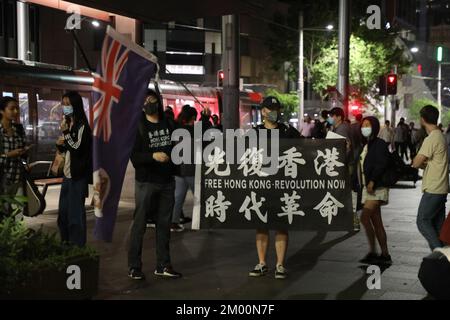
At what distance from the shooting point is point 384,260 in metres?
7.50

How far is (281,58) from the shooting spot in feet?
127

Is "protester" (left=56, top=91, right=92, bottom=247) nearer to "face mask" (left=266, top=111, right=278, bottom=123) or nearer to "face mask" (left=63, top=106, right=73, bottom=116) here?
"face mask" (left=63, top=106, right=73, bottom=116)

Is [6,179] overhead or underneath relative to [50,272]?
overhead

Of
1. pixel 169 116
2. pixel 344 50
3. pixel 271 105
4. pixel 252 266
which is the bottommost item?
pixel 252 266

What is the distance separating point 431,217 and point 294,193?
5.24 ft

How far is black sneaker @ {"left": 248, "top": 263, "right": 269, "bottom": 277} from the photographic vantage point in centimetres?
672

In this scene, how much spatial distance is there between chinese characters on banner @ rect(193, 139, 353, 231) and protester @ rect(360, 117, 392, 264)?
85 cm

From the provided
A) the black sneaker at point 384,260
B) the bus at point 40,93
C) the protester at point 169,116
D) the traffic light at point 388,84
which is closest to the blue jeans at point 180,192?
the protester at point 169,116

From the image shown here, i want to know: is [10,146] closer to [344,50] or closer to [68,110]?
[68,110]

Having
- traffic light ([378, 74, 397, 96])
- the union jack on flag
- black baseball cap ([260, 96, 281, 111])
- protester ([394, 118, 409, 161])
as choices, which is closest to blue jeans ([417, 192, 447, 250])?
black baseball cap ([260, 96, 281, 111])

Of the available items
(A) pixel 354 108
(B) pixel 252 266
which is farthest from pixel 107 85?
(A) pixel 354 108
